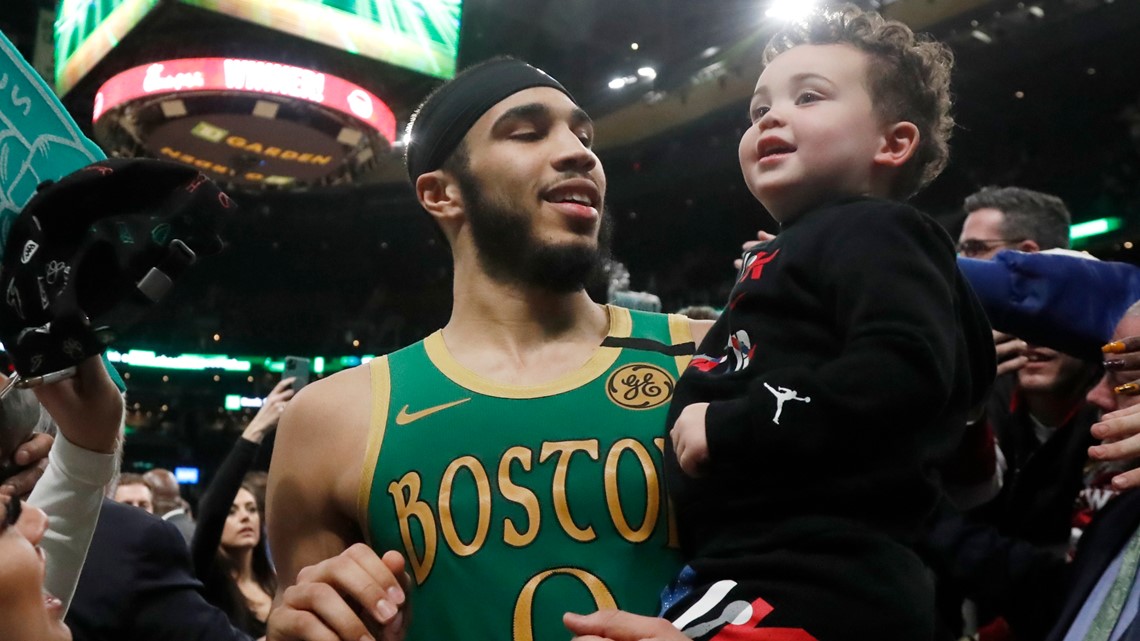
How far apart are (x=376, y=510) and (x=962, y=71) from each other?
9.95 m

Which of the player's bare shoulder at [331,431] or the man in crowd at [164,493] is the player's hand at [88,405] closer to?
the player's bare shoulder at [331,431]

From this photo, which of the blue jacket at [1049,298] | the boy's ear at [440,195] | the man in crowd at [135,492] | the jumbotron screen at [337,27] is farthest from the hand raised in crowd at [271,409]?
the jumbotron screen at [337,27]

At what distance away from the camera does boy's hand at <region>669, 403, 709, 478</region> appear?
1240 mm

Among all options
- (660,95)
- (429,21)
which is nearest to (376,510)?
(429,21)

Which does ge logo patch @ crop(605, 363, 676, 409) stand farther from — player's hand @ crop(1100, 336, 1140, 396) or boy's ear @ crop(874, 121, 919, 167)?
player's hand @ crop(1100, 336, 1140, 396)

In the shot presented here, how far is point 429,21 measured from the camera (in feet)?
26.4

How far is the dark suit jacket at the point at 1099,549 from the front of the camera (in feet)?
5.81

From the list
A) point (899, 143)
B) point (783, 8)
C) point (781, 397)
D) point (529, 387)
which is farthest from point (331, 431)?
point (783, 8)

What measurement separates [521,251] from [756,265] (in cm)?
48

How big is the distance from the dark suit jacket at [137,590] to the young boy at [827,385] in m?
1.37

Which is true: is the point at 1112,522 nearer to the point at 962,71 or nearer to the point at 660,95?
the point at 962,71

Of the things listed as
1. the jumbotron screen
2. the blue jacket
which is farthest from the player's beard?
the jumbotron screen

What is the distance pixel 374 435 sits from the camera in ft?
5.17

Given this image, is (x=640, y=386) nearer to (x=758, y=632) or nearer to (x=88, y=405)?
(x=758, y=632)
